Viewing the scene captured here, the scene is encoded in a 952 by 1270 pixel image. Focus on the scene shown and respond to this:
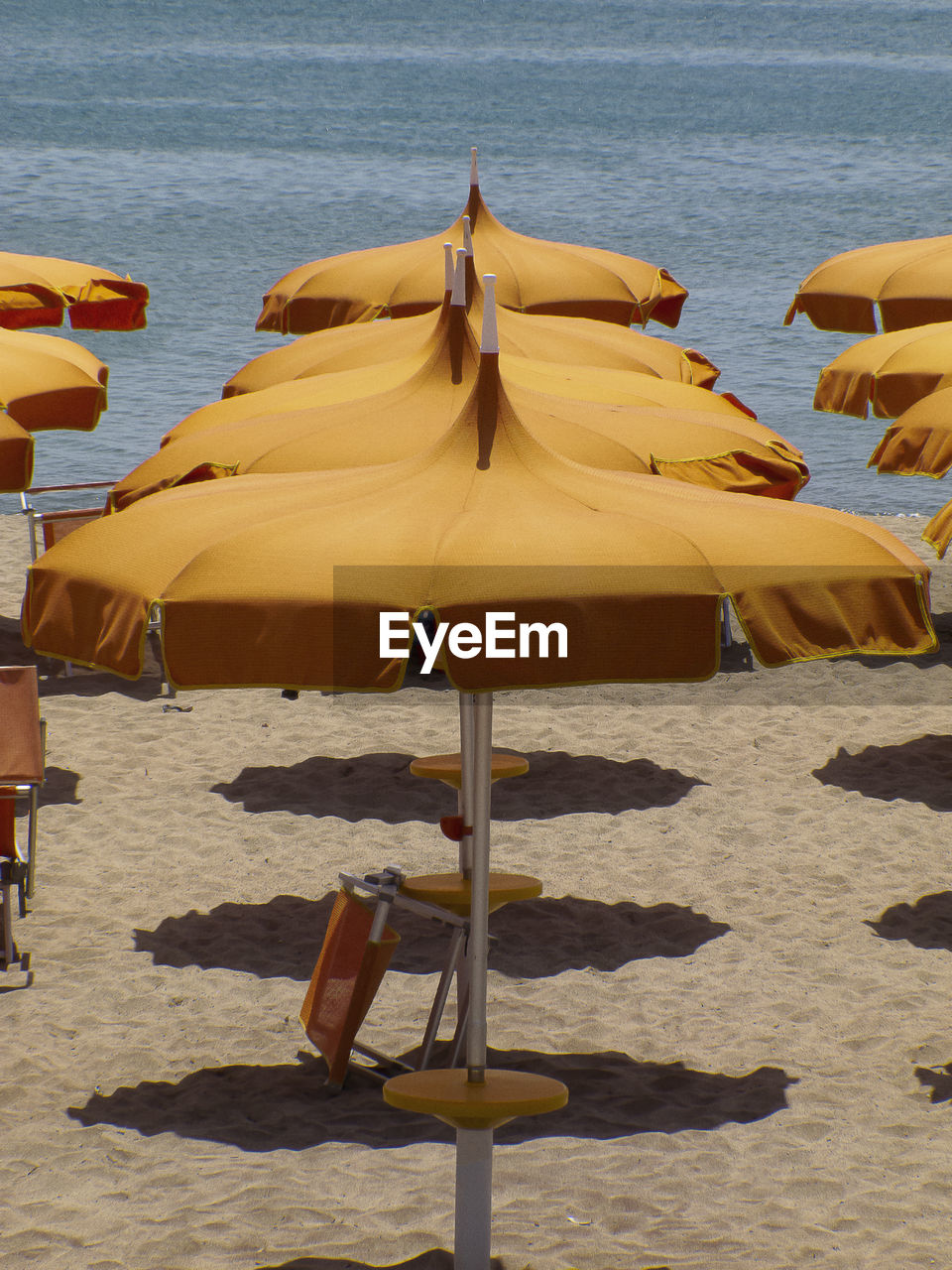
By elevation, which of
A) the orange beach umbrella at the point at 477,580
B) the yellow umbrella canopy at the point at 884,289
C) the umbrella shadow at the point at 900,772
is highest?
the yellow umbrella canopy at the point at 884,289

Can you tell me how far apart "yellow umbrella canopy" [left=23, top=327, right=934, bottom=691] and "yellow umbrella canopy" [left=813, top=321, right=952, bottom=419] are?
528cm

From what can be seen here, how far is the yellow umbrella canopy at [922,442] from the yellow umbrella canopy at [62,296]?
5.91 m

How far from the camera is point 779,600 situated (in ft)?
12.2

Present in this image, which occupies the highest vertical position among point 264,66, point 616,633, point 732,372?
point 264,66

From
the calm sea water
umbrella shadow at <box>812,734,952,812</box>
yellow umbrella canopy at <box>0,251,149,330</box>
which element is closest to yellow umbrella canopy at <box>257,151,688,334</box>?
yellow umbrella canopy at <box>0,251,149,330</box>

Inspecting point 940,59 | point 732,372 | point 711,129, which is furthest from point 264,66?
point 732,372

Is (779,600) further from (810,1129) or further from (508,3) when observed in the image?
(508,3)

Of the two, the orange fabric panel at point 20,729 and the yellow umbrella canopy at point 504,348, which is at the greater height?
the yellow umbrella canopy at point 504,348

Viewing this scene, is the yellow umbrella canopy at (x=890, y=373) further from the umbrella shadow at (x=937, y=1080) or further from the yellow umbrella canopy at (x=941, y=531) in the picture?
the umbrella shadow at (x=937, y=1080)

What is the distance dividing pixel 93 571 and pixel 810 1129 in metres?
2.99

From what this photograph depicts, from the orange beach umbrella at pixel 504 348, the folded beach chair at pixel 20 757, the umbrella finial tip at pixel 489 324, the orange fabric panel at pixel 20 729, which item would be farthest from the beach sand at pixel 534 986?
the umbrella finial tip at pixel 489 324

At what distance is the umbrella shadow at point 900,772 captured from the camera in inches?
350

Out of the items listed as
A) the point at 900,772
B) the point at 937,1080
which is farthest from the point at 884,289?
the point at 937,1080

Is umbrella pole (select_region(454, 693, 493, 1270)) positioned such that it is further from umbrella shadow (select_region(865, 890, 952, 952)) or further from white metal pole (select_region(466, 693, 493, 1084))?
umbrella shadow (select_region(865, 890, 952, 952))
